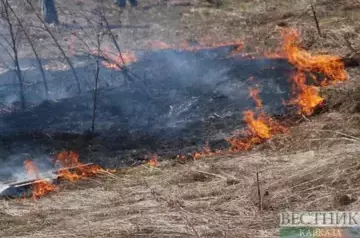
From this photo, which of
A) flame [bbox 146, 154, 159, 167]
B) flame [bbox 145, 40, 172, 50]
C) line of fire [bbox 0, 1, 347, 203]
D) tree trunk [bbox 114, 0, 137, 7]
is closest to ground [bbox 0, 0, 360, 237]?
flame [bbox 146, 154, 159, 167]

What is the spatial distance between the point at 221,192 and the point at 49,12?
14205 millimetres

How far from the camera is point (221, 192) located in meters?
8.85

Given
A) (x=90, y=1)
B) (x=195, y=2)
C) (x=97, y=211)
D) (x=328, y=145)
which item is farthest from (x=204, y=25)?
(x=97, y=211)

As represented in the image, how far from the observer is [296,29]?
Answer: 17125 millimetres

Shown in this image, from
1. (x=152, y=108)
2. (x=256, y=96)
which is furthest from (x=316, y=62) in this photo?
(x=152, y=108)

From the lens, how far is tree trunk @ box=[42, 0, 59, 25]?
20.6 m

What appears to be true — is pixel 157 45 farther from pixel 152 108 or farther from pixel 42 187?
pixel 42 187

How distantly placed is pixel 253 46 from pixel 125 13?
22.8ft

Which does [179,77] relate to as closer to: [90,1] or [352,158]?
[352,158]

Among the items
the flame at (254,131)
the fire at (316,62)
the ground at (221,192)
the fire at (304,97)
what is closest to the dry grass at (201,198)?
the ground at (221,192)

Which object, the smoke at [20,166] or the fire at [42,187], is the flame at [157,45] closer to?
the smoke at [20,166]

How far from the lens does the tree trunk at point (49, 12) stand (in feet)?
67.6

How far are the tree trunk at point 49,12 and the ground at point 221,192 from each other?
11.8 metres

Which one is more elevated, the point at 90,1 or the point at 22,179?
the point at 90,1
